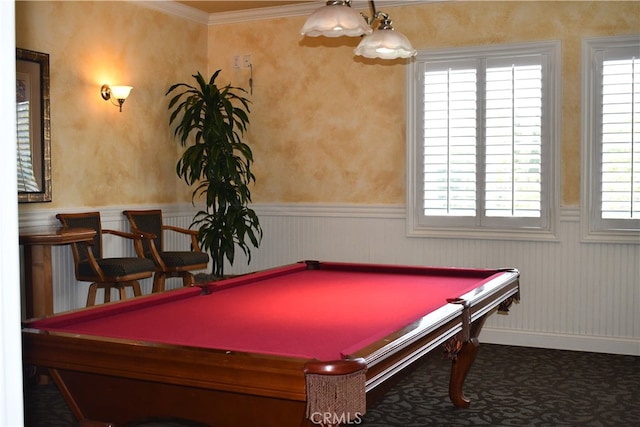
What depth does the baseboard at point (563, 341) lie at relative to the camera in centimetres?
589

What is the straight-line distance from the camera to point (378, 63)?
22.3 ft

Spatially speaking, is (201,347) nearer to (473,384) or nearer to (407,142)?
(473,384)

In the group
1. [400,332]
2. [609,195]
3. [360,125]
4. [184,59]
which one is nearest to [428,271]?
[400,332]

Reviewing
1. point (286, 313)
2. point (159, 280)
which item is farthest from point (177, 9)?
point (286, 313)

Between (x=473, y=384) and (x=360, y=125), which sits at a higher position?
(x=360, y=125)

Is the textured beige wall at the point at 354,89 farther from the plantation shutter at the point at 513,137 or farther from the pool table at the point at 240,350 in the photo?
the pool table at the point at 240,350

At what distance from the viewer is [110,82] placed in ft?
20.9

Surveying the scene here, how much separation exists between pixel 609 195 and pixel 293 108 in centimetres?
306

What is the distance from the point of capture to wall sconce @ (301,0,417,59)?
368 centimetres

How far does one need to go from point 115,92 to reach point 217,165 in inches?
43.5

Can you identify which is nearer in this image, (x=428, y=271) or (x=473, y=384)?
(x=428, y=271)

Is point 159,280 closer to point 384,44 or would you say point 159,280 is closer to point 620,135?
point 384,44

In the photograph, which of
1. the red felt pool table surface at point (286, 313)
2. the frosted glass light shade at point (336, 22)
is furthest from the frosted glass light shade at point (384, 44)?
the red felt pool table surface at point (286, 313)

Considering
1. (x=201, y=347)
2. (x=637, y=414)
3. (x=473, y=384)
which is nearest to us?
(x=201, y=347)
